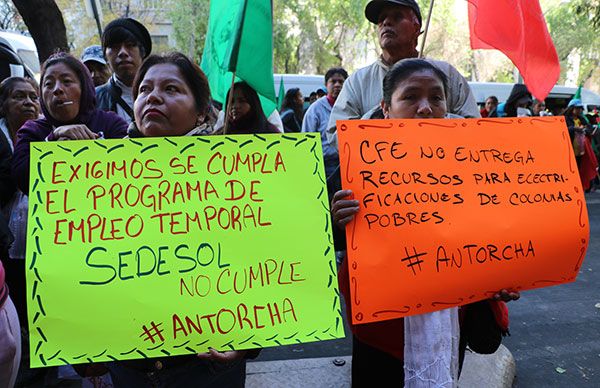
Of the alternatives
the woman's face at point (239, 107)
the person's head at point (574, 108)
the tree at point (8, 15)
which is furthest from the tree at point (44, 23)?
the tree at point (8, 15)

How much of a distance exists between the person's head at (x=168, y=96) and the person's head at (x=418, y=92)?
0.66m

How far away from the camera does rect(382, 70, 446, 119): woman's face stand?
158 cm

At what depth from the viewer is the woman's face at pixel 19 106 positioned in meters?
2.92

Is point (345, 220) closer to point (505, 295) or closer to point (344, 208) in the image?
point (344, 208)

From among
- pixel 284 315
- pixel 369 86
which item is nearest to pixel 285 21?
pixel 369 86

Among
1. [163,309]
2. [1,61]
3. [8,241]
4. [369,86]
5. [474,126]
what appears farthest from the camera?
[1,61]

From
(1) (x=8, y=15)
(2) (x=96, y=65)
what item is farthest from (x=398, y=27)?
(1) (x=8, y=15)

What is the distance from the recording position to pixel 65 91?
191 centimetres

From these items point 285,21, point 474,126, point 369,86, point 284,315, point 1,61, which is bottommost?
point 284,315

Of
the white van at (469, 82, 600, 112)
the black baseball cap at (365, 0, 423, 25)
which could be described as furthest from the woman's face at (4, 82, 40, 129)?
the white van at (469, 82, 600, 112)

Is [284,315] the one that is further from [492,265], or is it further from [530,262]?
[530,262]

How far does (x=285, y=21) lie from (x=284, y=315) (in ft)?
84.4

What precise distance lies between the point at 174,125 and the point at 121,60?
1.59 meters

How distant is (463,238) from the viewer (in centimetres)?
141
